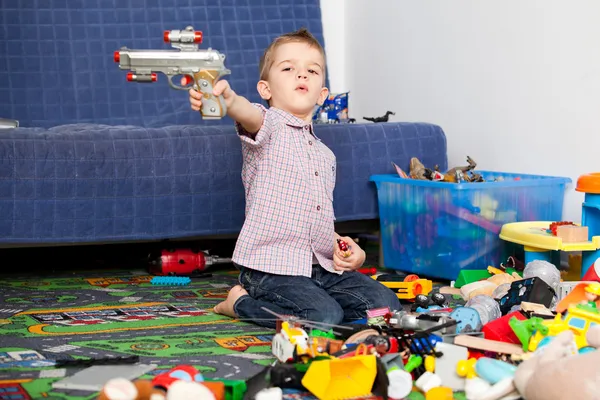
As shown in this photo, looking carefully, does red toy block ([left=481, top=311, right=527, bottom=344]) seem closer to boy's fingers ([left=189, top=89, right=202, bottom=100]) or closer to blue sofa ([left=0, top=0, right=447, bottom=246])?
boy's fingers ([left=189, top=89, right=202, bottom=100])

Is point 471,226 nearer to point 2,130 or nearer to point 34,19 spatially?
point 2,130

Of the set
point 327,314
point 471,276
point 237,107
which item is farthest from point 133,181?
point 471,276

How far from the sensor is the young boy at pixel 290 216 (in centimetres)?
157

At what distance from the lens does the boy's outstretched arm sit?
139 cm

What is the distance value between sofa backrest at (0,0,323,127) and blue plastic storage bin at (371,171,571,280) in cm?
79

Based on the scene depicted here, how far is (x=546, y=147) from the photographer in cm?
213

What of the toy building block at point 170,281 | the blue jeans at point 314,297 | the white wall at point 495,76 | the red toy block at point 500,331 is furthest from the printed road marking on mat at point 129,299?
the white wall at point 495,76

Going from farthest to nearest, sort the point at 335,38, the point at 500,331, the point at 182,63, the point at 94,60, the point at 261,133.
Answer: the point at 335,38
the point at 94,60
the point at 261,133
the point at 182,63
the point at 500,331

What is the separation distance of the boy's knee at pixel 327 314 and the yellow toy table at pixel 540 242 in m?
0.52

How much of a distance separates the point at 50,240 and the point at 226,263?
1.58 ft

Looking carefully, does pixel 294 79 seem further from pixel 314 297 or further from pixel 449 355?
pixel 449 355

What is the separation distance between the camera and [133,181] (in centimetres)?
199

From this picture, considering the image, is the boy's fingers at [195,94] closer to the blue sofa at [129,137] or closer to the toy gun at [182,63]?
the toy gun at [182,63]

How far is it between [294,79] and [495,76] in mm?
850
